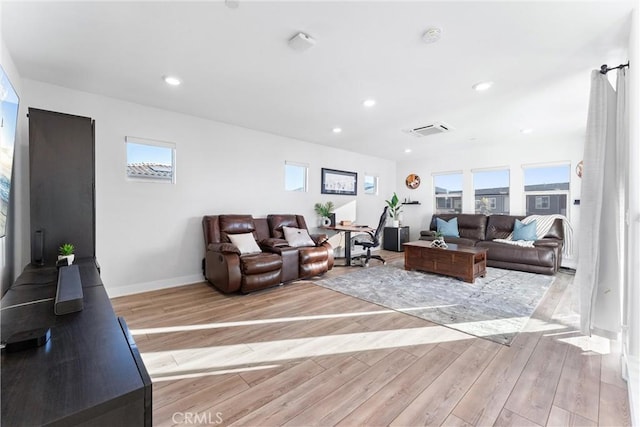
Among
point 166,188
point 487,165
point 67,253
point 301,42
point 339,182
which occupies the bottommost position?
point 67,253

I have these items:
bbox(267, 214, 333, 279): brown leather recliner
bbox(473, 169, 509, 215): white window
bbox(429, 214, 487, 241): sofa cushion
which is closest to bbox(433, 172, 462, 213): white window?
bbox(473, 169, 509, 215): white window

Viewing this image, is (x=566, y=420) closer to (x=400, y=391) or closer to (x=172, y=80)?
(x=400, y=391)

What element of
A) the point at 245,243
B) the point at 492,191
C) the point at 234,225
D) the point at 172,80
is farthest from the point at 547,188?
the point at 172,80

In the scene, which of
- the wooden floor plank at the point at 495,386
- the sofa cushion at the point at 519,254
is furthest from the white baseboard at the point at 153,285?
the sofa cushion at the point at 519,254

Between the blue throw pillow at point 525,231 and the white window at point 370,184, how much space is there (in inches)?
127

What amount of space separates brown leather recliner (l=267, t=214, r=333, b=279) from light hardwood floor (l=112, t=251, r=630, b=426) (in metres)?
1.17

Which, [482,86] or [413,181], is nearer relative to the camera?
[482,86]

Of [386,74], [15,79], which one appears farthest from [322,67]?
[15,79]

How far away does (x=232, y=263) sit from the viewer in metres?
3.40

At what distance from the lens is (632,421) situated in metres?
1.46

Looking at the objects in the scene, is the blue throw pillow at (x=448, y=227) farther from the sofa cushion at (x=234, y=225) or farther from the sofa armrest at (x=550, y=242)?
the sofa cushion at (x=234, y=225)

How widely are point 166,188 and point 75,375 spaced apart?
11.3ft

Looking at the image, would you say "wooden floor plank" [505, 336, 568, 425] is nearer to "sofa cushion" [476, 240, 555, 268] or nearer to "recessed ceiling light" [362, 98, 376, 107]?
"sofa cushion" [476, 240, 555, 268]

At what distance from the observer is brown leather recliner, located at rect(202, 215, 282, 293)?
11.2 ft
